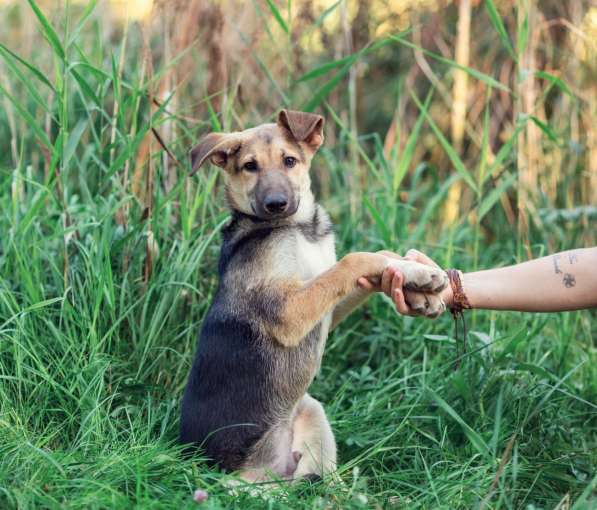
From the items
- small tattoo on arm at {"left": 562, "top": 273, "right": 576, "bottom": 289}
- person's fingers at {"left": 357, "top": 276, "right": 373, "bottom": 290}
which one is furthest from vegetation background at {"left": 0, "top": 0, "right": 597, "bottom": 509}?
person's fingers at {"left": 357, "top": 276, "right": 373, "bottom": 290}

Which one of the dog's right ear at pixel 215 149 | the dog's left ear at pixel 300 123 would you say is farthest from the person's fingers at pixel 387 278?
the dog's right ear at pixel 215 149

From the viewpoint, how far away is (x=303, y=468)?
3.02 metres

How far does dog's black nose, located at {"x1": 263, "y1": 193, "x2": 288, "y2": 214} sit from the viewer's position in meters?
3.12

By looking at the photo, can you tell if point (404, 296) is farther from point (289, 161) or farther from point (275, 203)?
point (289, 161)

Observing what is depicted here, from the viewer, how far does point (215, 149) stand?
3311 millimetres

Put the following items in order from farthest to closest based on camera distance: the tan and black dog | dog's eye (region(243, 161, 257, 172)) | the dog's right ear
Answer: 1. dog's eye (region(243, 161, 257, 172))
2. the dog's right ear
3. the tan and black dog

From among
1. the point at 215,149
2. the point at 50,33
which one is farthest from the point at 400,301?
the point at 50,33

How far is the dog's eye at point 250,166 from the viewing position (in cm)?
333

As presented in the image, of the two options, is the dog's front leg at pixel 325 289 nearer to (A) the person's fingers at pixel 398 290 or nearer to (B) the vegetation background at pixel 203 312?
(A) the person's fingers at pixel 398 290

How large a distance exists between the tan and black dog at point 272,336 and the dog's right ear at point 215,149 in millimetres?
12

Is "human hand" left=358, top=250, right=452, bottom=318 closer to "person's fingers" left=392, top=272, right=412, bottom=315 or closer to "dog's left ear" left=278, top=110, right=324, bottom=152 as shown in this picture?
"person's fingers" left=392, top=272, right=412, bottom=315

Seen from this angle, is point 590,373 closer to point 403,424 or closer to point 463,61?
point 403,424

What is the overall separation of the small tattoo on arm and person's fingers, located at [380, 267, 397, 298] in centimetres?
74

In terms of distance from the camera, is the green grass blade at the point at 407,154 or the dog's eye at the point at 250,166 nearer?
the dog's eye at the point at 250,166
